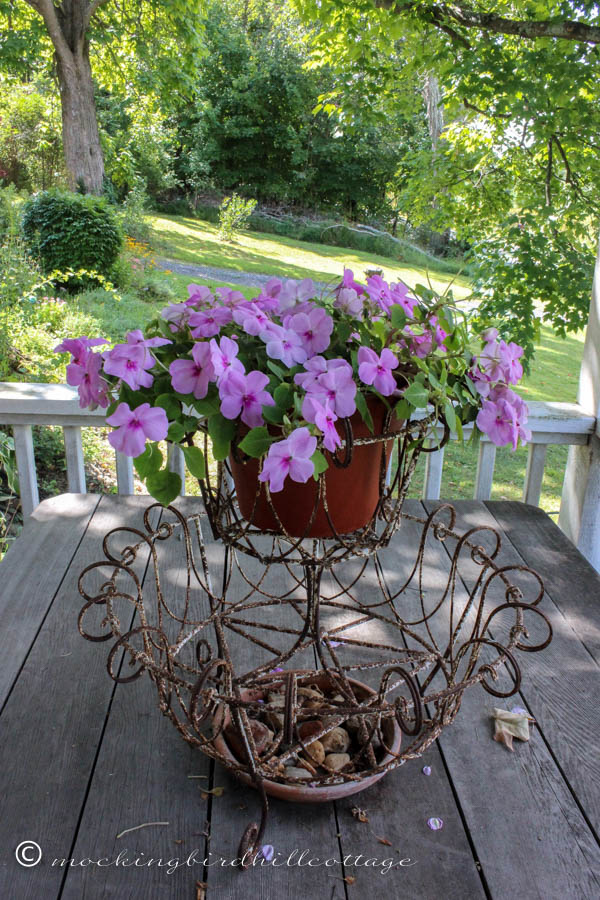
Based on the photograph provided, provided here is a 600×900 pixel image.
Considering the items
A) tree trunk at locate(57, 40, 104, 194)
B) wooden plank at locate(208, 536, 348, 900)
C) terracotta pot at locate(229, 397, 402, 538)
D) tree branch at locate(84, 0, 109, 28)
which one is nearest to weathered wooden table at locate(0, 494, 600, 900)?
wooden plank at locate(208, 536, 348, 900)

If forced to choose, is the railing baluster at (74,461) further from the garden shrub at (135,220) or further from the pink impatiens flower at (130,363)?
the garden shrub at (135,220)

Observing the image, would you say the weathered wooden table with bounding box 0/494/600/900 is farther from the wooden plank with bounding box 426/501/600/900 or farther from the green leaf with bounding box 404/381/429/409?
the green leaf with bounding box 404/381/429/409

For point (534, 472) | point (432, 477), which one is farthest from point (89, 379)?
point (534, 472)

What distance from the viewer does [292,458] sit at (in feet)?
1.80

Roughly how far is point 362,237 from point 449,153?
7513mm

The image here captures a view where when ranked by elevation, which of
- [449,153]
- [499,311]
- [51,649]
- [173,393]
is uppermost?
[449,153]

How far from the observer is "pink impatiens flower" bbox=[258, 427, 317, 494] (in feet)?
1.78

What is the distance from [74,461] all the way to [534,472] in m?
1.04

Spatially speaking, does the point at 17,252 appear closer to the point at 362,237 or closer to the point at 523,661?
the point at 523,661

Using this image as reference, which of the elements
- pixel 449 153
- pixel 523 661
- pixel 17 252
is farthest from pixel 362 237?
pixel 523 661

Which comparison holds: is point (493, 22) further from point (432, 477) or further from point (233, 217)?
point (233, 217)

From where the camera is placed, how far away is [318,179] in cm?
1145

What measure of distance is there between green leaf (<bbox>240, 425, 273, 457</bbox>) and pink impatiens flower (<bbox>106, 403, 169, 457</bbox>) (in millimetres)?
66

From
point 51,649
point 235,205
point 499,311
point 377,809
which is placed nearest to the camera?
point 377,809
